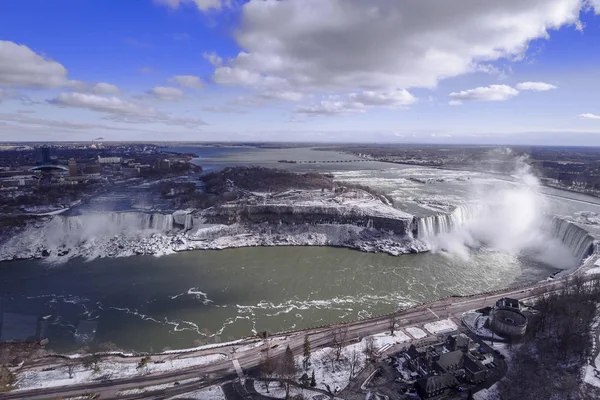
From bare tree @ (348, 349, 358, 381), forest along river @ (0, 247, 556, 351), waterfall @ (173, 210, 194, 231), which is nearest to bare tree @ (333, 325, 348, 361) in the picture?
bare tree @ (348, 349, 358, 381)

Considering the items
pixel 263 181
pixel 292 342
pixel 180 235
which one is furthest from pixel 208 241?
pixel 263 181

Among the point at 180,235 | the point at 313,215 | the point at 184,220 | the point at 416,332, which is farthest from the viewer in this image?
the point at 313,215

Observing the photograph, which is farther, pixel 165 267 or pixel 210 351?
pixel 165 267

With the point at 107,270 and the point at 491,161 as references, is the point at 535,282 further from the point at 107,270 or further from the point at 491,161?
the point at 491,161

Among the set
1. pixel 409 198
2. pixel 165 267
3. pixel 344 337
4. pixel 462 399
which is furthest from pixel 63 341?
pixel 409 198

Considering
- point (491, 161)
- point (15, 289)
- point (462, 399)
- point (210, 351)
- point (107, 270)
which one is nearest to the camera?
point (462, 399)

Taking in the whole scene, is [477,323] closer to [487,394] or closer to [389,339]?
[389,339]

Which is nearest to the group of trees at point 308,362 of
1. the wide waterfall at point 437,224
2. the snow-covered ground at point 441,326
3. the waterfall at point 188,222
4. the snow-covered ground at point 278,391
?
the snow-covered ground at point 278,391
